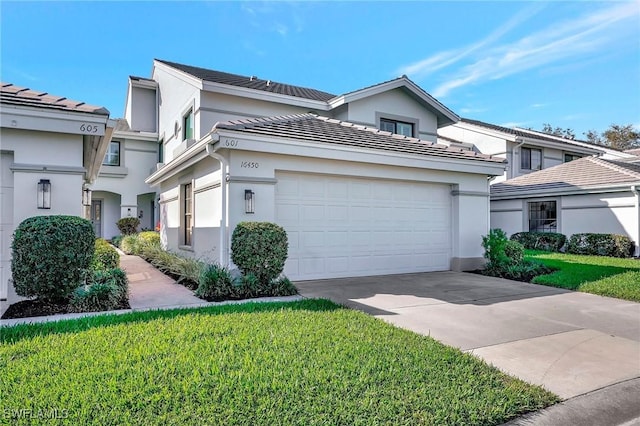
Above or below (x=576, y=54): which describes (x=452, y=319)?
below

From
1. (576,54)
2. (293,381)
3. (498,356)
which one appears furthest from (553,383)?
(576,54)

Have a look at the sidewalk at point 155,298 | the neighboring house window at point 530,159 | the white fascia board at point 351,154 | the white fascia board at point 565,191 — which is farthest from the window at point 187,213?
the neighboring house window at point 530,159

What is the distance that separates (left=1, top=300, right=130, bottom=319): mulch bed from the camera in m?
5.33

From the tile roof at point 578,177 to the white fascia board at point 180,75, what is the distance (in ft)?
47.1

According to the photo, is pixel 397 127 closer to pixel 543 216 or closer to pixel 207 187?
pixel 543 216

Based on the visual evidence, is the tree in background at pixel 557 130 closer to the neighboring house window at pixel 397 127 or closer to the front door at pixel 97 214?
the neighboring house window at pixel 397 127

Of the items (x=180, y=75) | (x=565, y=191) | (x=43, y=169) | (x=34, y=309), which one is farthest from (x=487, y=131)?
(x=34, y=309)

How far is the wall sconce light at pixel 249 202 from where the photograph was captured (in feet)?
25.2

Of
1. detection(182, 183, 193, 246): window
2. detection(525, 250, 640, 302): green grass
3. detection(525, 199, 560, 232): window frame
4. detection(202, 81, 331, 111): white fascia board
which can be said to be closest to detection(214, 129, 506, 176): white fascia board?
detection(525, 250, 640, 302): green grass

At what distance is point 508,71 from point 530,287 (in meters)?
10.1

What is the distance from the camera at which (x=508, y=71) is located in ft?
48.7

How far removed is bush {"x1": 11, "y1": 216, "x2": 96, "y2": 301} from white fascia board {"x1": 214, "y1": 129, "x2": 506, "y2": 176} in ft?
9.89

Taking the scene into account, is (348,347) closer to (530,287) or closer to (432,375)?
(432,375)

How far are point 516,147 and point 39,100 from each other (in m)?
21.7
